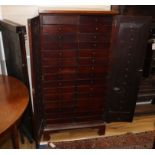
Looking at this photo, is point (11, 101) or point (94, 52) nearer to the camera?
point (11, 101)

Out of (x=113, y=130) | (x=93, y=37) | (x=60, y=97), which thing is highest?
(x=93, y=37)

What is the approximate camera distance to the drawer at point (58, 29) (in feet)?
5.99

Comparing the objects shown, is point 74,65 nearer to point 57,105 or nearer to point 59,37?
point 59,37

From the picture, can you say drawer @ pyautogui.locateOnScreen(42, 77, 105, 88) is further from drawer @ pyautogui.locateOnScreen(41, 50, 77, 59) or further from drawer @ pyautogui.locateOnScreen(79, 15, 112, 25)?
drawer @ pyautogui.locateOnScreen(79, 15, 112, 25)

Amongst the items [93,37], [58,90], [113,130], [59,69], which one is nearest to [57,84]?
[58,90]

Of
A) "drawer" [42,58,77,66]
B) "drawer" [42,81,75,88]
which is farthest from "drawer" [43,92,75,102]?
"drawer" [42,58,77,66]

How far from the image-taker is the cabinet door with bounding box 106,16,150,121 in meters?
2.03

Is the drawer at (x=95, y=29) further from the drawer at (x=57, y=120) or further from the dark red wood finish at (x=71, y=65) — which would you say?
the drawer at (x=57, y=120)

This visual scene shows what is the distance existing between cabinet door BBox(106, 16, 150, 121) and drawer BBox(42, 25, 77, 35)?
0.43m

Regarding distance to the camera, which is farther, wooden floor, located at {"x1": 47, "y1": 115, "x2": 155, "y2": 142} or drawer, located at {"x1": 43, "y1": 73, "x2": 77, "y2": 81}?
wooden floor, located at {"x1": 47, "y1": 115, "x2": 155, "y2": 142}

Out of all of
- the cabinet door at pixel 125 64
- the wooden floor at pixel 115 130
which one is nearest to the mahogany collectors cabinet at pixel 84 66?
the cabinet door at pixel 125 64

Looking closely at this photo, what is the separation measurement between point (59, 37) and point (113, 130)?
1430mm

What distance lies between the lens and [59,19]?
1.82 metres

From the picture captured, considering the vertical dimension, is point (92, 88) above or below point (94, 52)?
below
